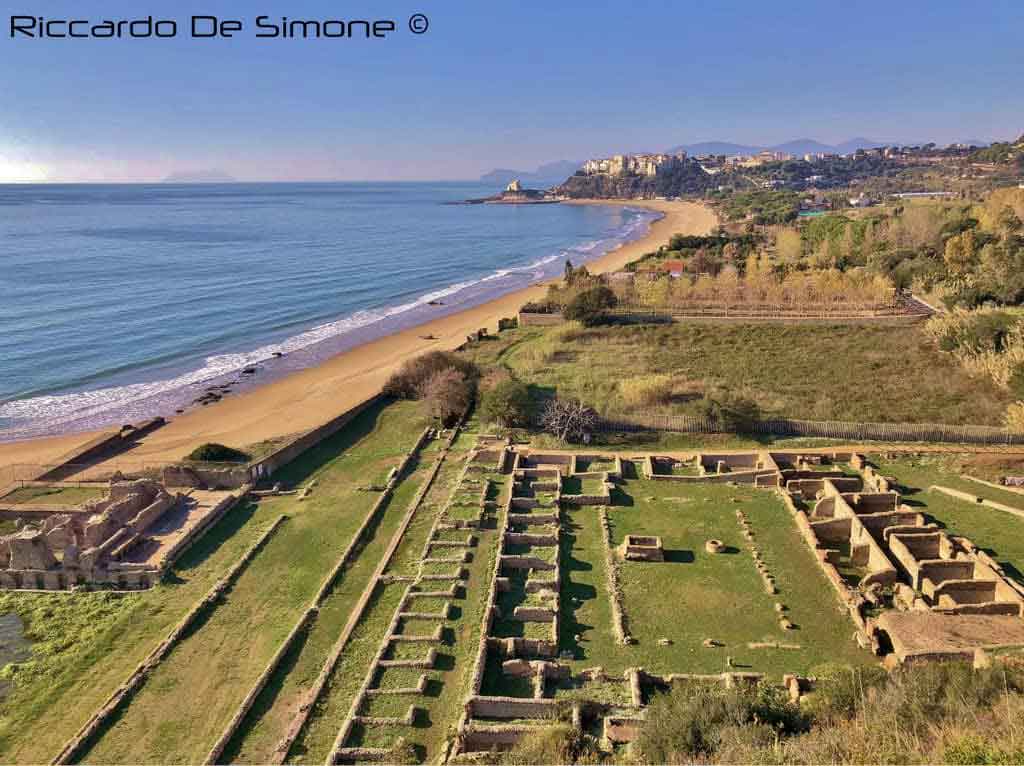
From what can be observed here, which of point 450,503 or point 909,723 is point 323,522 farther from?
point 909,723

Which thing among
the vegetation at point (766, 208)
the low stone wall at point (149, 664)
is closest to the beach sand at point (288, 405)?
the low stone wall at point (149, 664)

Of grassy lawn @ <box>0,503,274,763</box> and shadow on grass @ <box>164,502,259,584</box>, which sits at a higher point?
shadow on grass @ <box>164,502,259,584</box>

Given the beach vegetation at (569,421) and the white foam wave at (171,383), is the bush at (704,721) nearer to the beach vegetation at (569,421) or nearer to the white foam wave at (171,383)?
the beach vegetation at (569,421)

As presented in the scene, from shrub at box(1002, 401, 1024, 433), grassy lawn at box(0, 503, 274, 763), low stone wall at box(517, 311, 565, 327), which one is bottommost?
grassy lawn at box(0, 503, 274, 763)

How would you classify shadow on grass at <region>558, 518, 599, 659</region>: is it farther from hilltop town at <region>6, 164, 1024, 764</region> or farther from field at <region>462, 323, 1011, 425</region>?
field at <region>462, 323, 1011, 425</region>

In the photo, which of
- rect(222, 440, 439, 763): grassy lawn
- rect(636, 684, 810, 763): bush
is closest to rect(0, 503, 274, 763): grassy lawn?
rect(222, 440, 439, 763): grassy lawn

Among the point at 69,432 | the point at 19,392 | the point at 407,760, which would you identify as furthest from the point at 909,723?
the point at 19,392
